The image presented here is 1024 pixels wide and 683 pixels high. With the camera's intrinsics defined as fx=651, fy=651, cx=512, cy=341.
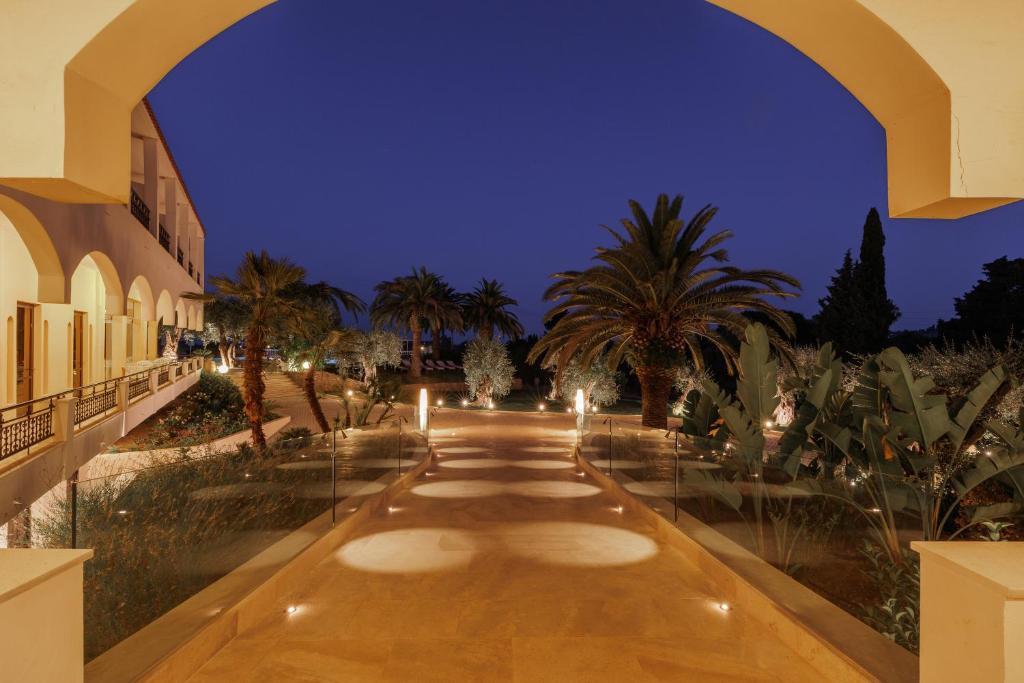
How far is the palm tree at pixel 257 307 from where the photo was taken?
16.3m

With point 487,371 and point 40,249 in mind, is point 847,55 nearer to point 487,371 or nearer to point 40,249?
point 40,249

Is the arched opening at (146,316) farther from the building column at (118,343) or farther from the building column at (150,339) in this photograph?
the building column at (118,343)

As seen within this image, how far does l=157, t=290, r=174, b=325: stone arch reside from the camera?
28250 mm

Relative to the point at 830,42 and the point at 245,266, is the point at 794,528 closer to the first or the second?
the point at 830,42

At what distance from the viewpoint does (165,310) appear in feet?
94.9

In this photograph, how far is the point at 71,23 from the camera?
2930 mm

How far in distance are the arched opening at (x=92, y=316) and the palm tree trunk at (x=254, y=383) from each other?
16.0 feet

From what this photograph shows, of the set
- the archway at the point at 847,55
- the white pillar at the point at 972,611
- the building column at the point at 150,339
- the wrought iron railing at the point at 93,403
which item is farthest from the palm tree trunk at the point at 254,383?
the white pillar at the point at 972,611

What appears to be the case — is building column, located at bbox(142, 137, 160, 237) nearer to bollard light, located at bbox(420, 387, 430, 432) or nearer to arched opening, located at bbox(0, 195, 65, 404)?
arched opening, located at bbox(0, 195, 65, 404)

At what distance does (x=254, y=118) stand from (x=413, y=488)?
532ft

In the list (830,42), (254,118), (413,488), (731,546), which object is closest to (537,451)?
(413,488)

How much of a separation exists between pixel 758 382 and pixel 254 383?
12711 millimetres

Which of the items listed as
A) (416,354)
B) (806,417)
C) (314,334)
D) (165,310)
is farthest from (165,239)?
(806,417)

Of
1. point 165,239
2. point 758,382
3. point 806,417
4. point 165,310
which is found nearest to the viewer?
point 806,417
